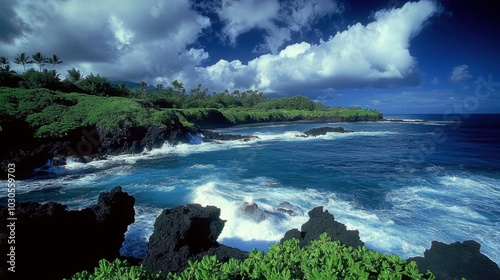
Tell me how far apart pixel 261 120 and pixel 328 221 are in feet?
312

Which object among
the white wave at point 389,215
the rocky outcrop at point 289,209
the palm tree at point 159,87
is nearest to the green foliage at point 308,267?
the white wave at point 389,215

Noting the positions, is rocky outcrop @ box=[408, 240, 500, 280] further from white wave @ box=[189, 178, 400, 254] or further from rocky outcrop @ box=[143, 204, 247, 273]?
rocky outcrop @ box=[143, 204, 247, 273]

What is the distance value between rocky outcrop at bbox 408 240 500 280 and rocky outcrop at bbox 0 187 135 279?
13.2m

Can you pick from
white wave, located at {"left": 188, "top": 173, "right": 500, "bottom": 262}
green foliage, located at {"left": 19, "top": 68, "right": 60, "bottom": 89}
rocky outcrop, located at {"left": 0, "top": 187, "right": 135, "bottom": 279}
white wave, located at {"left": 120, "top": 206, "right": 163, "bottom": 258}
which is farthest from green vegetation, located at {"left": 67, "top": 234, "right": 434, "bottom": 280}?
green foliage, located at {"left": 19, "top": 68, "right": 60, "bottom": 89}

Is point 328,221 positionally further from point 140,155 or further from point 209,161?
point 140,155

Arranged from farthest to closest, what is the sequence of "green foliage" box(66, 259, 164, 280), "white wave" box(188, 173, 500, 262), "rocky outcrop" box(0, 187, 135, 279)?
"white wave" box(188, 173, 500, 262)
"rocky outcrop" box(0, 187, 135, 279)
"green foliage" box(66, 259, 164, 280)

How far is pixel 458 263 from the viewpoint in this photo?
32.0 feet

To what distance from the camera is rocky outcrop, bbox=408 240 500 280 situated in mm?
9289

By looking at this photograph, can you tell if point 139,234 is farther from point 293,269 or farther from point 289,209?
point 293,269

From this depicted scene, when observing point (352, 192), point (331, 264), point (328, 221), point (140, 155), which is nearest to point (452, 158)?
point (352, 192)

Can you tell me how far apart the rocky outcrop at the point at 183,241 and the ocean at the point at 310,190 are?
9.27 ft

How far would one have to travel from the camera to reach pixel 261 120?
10638 cm

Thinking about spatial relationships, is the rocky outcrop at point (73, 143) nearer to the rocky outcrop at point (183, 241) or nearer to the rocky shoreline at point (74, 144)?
the rocky shoreline at point (74, 144)

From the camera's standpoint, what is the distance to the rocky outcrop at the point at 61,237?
8.63 metres
